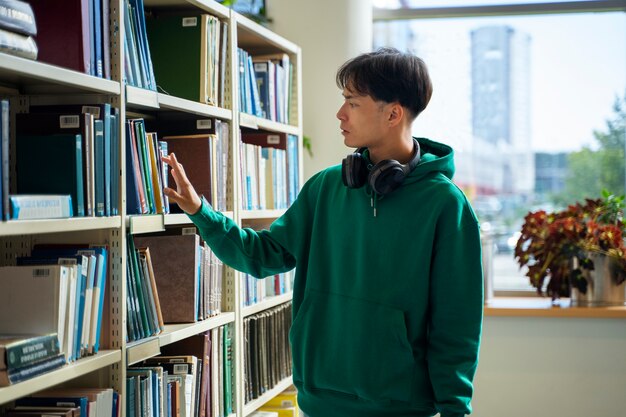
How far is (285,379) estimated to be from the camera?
323cm

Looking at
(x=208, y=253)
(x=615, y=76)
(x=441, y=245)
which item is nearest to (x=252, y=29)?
(x=208, y=253)

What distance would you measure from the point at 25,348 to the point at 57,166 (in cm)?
43

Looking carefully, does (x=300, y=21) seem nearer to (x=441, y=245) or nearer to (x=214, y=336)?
(x=214, y=336)

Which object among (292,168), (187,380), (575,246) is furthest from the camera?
(575,246)

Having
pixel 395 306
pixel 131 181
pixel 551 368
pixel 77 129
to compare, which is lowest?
pixel 551 368

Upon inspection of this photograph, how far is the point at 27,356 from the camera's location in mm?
1639

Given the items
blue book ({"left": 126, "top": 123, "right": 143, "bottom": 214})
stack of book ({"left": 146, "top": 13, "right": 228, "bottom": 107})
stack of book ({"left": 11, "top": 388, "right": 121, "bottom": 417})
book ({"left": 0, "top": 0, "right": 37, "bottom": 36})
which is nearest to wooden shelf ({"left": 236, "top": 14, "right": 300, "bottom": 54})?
stack of book ({"left": 146, "top": 13, "right": 228, "bottom": 107})

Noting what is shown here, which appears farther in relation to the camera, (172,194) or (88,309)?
(172,194)

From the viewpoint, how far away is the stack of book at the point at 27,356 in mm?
1579

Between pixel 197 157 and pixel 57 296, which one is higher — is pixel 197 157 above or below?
above

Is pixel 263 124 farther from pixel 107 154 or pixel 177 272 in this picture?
pixel 107 154

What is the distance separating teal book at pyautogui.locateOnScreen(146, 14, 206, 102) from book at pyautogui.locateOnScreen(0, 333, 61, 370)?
3.42 feet

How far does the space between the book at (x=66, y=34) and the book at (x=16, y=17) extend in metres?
0.19

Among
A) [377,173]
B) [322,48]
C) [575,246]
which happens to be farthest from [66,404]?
[575,246]
